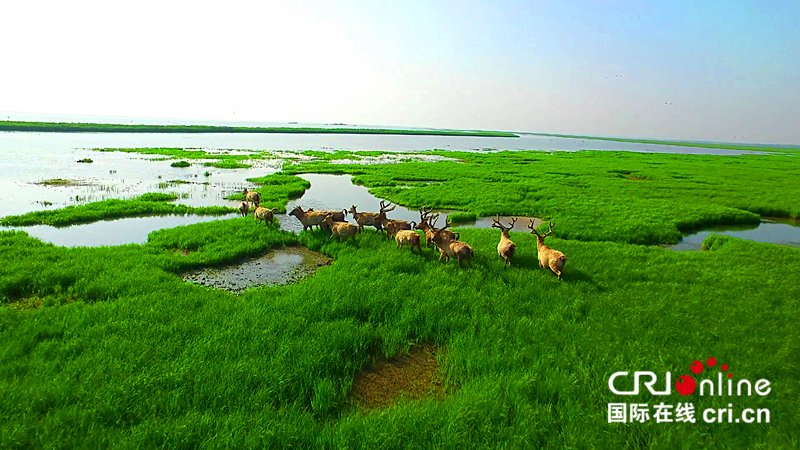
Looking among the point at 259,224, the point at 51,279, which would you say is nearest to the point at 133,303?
the point at 51,279

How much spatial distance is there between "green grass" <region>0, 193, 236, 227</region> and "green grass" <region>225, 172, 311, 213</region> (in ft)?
8.49

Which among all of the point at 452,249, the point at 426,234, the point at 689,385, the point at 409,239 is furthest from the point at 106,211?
the point at 689,385

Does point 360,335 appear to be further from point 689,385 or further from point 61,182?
point 61,182

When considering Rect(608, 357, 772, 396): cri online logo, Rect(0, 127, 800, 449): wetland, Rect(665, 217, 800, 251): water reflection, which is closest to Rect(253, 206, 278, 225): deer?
Rect(0, 127, 800, 449): wetland

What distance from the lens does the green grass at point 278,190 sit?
2105 centimetres

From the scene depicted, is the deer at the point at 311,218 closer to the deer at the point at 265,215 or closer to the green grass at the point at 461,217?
the deer at the point at 265,215

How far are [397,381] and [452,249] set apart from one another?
5.53 m

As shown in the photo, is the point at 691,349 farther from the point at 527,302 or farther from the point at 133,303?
the point at 133,303

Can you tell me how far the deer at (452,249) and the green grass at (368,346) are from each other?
49cm

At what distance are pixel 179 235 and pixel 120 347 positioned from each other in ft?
28.5

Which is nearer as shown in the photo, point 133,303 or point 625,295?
point 133,303

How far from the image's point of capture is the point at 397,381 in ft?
20.0

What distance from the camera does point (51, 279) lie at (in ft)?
30.0

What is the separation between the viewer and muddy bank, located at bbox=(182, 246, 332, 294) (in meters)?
10.0
